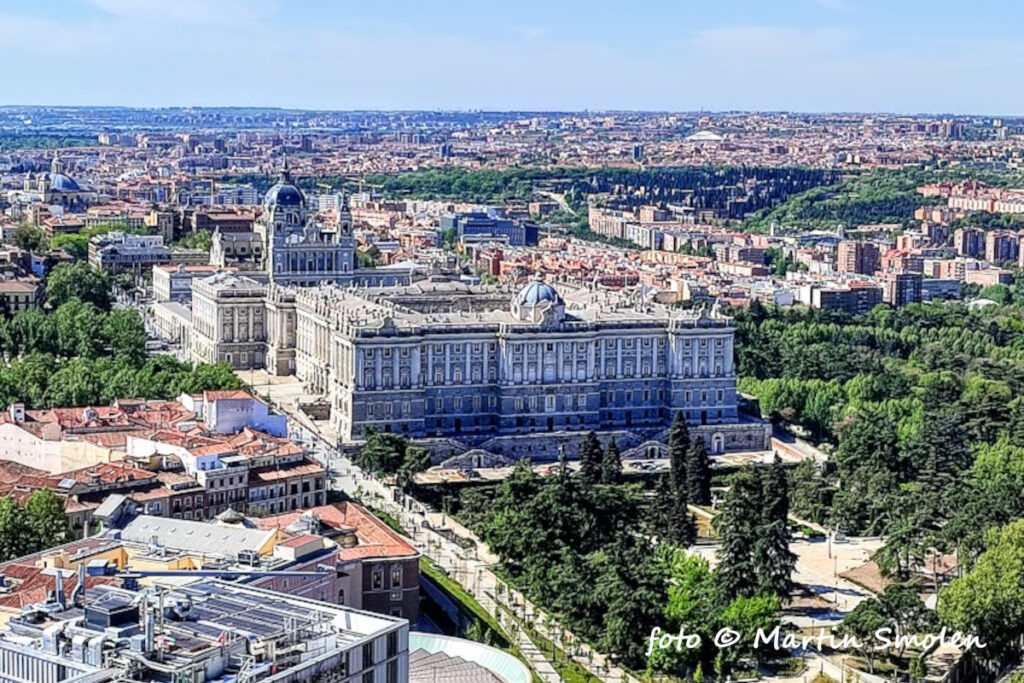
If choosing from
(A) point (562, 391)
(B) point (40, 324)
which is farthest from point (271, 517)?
(B) point (40, 324)

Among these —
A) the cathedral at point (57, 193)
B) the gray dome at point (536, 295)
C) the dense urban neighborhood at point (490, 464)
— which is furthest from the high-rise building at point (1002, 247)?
the gray dome at point (536, 295)

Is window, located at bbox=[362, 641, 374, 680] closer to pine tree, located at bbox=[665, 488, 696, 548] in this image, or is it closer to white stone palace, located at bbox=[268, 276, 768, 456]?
pine tree, located at bbox=[665, 488, 696, 548]

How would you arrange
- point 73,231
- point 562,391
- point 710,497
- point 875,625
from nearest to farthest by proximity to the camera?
1. point 875,625
2. point 710,497
3. point 562,391
4. point 73,231

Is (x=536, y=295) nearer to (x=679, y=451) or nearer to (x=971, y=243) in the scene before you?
(x=679, y=451)

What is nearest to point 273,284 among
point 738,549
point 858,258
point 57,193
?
point 738,549

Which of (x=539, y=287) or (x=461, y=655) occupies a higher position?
(x=539, y=287)

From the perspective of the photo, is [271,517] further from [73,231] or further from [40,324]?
[73,231]

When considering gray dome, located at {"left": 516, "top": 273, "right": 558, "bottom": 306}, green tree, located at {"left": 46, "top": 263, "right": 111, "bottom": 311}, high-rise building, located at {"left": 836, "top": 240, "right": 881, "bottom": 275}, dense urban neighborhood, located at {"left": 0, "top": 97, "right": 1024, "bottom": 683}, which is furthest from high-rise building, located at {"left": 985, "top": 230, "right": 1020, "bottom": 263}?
gray dome, located at {"left": 516, "top": 273, "right": 558, "bottom": 306}
